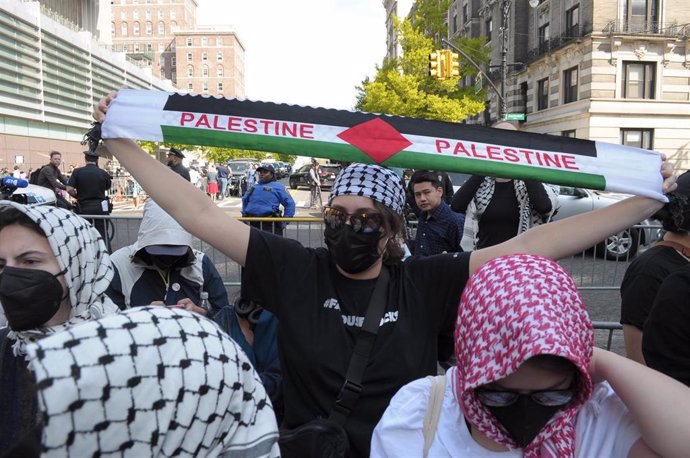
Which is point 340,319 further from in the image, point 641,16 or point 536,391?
point 641,16

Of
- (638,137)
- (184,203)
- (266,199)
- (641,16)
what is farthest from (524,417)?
(641,16)

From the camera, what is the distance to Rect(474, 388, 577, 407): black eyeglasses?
144 centimetres

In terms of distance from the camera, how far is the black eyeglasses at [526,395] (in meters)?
1.44

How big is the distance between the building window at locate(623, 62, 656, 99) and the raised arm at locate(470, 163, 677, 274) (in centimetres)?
3165

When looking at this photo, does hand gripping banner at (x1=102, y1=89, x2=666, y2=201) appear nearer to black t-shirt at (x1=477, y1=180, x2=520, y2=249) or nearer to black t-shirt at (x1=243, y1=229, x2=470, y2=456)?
black t-shirt at (x1=243, y1=229, x2=470, y2=456)

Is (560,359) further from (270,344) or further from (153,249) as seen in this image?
(153,249)

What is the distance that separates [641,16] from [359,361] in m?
33.3

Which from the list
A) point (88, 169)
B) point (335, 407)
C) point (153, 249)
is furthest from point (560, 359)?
point (88, 169)

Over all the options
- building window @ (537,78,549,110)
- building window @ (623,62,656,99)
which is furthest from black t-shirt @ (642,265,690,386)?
building window @ (537,78,549,110)

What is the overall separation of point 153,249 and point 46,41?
38142 millimetres

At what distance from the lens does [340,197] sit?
234 centimetres

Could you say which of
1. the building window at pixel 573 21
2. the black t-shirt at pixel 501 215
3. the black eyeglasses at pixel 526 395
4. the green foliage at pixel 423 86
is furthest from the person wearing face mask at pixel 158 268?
the building window at pixel 573 21

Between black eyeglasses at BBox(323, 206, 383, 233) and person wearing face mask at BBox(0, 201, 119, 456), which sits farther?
black eyeglasses at BBox(323, 206, 383, 233)

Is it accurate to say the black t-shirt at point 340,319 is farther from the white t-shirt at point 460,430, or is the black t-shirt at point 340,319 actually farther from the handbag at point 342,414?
the white t-shirt at point 460,430
